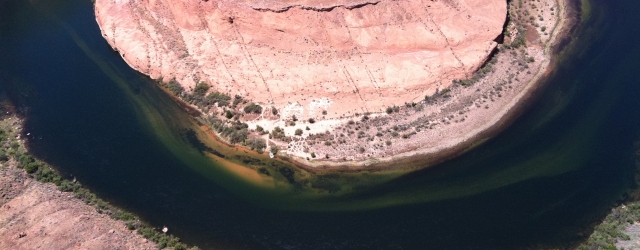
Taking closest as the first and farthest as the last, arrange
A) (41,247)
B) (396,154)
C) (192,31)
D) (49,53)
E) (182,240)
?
(41,247), (182,240), (396,154), (192,31), (49,53)

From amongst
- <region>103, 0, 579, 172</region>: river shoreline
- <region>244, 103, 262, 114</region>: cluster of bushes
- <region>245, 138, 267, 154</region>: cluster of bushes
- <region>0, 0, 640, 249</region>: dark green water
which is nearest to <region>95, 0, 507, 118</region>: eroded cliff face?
<region>244, 103, 262, 114</region>: cluster of bushes

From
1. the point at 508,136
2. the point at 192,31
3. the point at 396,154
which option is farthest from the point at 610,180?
the point at 192,31

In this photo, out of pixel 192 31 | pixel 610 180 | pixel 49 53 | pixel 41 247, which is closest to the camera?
pixel 41 247

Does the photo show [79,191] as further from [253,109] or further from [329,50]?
[329,50]

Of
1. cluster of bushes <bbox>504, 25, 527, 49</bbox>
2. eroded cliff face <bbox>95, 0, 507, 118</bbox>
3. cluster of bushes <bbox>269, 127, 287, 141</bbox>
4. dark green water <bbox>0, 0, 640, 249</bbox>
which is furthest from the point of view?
cluster of bushes <bbox>504, 25, 527, 49</bbox>

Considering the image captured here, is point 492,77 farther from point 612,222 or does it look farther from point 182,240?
point 182,240

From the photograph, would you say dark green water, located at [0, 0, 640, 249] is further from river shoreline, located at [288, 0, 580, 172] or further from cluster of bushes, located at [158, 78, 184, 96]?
cluster of bushes, located at [158, 78, 184, 96]
